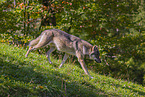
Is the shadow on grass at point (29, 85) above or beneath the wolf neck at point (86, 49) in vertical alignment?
beneath

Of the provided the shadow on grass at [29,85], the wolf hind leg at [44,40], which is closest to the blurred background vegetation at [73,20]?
the wolf hind leg at [44,40]

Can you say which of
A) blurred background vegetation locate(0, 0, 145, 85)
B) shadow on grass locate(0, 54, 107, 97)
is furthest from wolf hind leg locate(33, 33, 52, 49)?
blurred background vegetation locate(0, 0, 145, 85)

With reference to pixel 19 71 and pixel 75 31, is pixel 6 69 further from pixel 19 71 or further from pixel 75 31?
pixel 75 31

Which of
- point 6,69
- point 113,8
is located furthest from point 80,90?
point 113,8

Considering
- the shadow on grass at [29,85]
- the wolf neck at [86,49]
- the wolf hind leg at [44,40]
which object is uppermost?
the wolf hind leg at [44,40]

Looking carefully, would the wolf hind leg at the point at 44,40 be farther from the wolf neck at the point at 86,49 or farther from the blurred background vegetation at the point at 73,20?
the blurred background vegetation at the point at 73,20

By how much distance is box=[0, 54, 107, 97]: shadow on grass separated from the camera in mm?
5121

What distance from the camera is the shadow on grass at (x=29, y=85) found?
5.12 m

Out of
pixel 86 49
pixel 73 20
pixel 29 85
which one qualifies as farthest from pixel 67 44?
pixel 73 20

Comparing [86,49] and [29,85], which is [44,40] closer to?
[86,49]

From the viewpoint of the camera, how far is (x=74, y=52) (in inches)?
348

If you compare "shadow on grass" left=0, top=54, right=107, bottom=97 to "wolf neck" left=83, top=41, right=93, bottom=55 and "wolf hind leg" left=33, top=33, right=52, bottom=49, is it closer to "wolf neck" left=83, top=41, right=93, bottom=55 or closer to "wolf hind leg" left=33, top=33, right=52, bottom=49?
"wolf hind leg" left=33, top=33, right=52, bottom=49

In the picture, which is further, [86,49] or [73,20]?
[73,20]

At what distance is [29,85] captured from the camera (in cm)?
548
